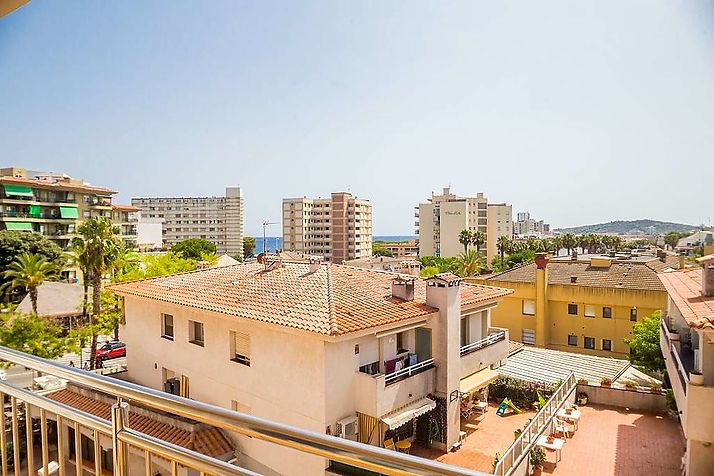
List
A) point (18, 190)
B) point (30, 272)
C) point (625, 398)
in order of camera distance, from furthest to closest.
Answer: point (18, 190) → point (30, 272) → point (625, 398)

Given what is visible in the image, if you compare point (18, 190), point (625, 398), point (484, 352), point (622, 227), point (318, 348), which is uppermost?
point (18, 190)

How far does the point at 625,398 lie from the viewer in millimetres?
12125

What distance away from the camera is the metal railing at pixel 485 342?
10.8 metres

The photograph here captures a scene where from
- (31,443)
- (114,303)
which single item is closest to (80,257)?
(114,303)

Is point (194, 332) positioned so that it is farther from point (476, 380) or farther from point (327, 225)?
point (327, 225)

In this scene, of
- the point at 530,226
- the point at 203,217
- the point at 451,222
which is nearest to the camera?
the point at 451,222

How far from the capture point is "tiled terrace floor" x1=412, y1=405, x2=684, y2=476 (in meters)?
8.84

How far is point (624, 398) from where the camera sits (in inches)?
478

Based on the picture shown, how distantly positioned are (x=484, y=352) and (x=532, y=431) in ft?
8.32

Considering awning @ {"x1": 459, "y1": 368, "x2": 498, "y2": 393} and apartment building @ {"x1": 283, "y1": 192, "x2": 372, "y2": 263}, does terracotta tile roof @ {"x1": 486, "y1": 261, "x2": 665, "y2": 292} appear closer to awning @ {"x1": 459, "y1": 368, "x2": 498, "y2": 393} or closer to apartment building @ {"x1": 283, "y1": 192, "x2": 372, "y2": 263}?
awning @ {"x1": 459, "y1": 368, "x2": 498, "y2": 393}

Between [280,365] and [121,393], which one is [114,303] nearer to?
[280,365]

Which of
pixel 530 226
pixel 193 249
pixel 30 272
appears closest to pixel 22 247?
pixel 30 272

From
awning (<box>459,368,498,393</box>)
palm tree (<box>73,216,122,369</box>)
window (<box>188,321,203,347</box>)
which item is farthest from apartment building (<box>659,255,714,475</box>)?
palm tree (<box>73,216,122,369</box>)

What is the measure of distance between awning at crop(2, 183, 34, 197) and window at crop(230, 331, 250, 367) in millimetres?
22602
